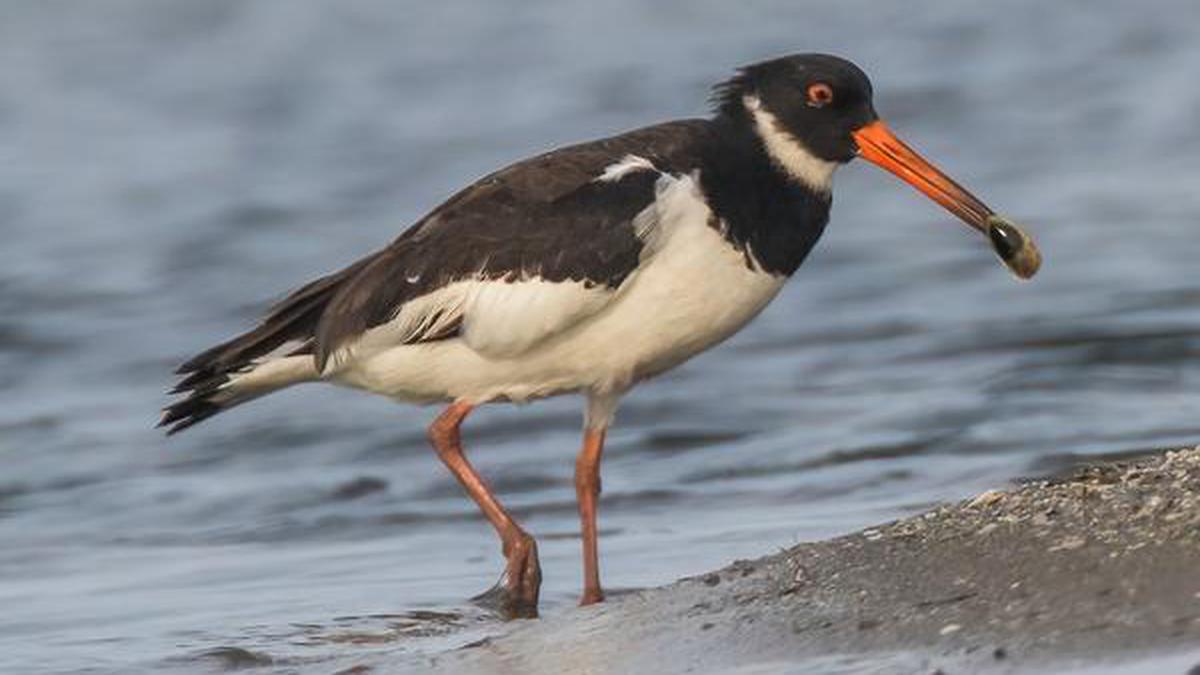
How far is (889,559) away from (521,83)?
12.7m

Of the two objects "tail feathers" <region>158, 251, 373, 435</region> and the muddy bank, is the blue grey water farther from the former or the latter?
the muddy bank

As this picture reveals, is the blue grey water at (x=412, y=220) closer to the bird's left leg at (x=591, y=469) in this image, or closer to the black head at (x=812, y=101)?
the bird's left leg at (x=591, y=469)

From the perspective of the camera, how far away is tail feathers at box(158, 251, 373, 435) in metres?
8.96

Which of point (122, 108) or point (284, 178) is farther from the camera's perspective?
point (122, 108)

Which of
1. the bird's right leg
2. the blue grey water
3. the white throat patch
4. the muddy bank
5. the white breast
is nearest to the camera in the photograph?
the muddy bank

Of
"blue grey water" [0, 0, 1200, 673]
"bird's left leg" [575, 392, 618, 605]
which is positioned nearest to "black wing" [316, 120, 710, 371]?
"bird's left leg" [575, 392, 618, 605]

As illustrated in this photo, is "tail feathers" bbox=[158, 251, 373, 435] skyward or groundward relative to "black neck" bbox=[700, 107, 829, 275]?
groundward

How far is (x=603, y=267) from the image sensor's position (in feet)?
27.5

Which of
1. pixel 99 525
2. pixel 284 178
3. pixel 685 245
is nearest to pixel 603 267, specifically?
pixel 685 245

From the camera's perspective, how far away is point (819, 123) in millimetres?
8938

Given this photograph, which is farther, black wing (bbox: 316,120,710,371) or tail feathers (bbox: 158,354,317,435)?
tail feathers (bbox: 158,354,317,435)

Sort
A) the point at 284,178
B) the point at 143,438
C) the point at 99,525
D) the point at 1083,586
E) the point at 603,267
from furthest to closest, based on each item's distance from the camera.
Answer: the point at 284,178
the point at 143,438
the point at 99,525
the point at 603,267
the point at 1083,586

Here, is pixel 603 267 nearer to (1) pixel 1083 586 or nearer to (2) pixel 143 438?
(1) pixel 1083 586

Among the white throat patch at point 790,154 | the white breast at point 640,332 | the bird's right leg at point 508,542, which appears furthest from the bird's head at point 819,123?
the bird's right leg at point 508,542
